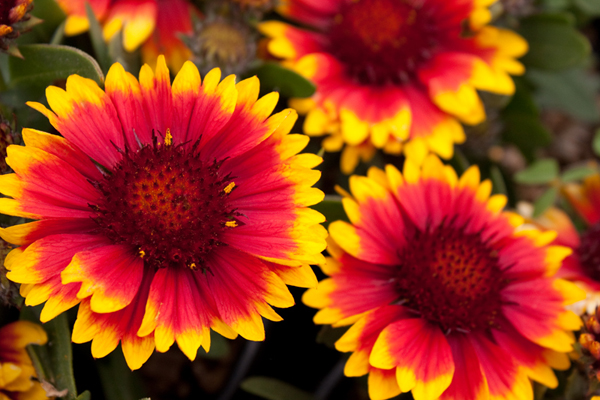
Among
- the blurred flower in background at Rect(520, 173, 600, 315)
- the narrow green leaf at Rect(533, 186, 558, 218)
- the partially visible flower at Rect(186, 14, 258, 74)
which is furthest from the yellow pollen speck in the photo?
the narrow green leaf at Rect(533, 186, 558, 218)

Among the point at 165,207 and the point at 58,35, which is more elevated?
the point at 58,35

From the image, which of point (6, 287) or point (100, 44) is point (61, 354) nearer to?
point (6, 287)

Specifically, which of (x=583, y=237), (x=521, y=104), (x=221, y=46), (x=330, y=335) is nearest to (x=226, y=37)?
(x=221, y=46)

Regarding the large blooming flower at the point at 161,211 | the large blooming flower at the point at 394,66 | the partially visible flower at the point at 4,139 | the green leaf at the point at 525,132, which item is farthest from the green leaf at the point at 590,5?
the partially visible flower at the point at 4,139

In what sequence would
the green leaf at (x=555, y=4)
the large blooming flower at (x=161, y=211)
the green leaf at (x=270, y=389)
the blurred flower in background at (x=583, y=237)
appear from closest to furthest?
the large blooming flower at (x=161, y=211), the green leaf at (x=270, y=389), the blurred flower in background at (x=583, y=237), the green leaf at (x=555, y=4)

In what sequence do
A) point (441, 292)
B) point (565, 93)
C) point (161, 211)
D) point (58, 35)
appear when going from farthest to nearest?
point (565, 93), point (58, 35), point (441, 292), point (161, 211)

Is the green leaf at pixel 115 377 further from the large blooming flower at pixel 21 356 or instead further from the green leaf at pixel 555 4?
the green leaf at pixel 555 4
